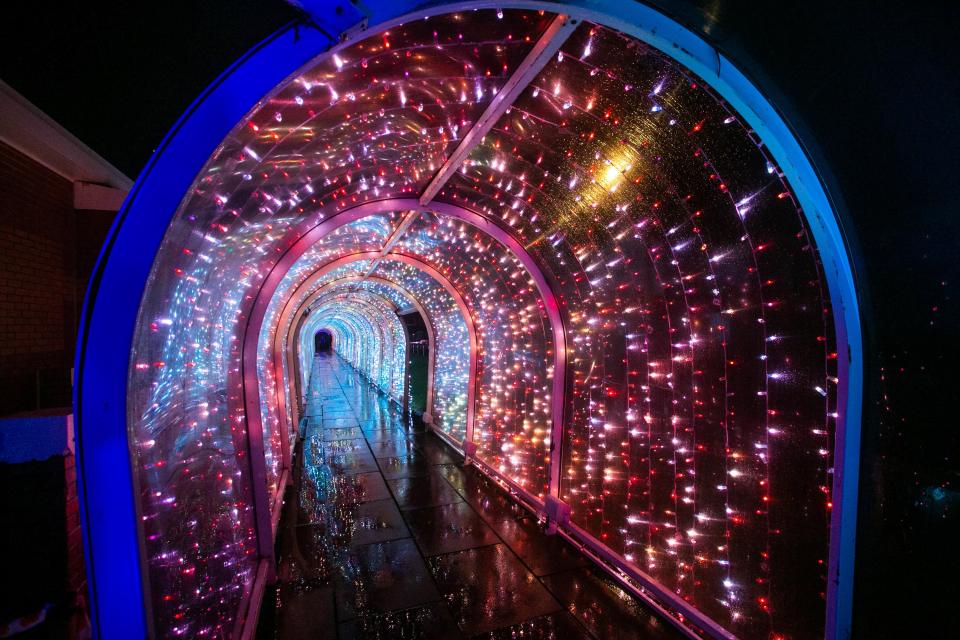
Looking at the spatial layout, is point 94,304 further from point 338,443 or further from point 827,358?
point 338,443

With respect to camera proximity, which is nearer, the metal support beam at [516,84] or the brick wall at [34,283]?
the metal support beam at [516,84]

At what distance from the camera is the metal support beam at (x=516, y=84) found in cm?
194

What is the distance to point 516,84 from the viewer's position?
2.38 meters

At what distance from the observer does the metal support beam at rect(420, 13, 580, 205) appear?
1.94 m

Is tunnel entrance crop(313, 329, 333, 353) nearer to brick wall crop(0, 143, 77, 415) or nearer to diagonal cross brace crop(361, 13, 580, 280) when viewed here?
brick wall crop(0, 143, 77, 415)

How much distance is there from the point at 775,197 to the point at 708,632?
3.20 meters

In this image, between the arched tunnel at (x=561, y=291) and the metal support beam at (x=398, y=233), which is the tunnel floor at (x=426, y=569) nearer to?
the arched tunnel at (x=561, y=291)

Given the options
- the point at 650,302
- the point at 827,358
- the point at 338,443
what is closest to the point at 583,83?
the point at 650,302

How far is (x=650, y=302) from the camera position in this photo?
11.1 ft

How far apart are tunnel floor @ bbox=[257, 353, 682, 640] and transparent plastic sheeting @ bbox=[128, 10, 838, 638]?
1.68 ft

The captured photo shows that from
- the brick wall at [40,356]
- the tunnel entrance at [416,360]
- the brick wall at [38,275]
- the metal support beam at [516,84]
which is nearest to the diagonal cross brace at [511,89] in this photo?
the metal support beam at [516,84]

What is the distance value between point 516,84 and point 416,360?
965cm

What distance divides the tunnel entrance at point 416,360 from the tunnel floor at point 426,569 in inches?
149

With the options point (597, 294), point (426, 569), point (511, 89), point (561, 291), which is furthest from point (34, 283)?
point (597, 294)
